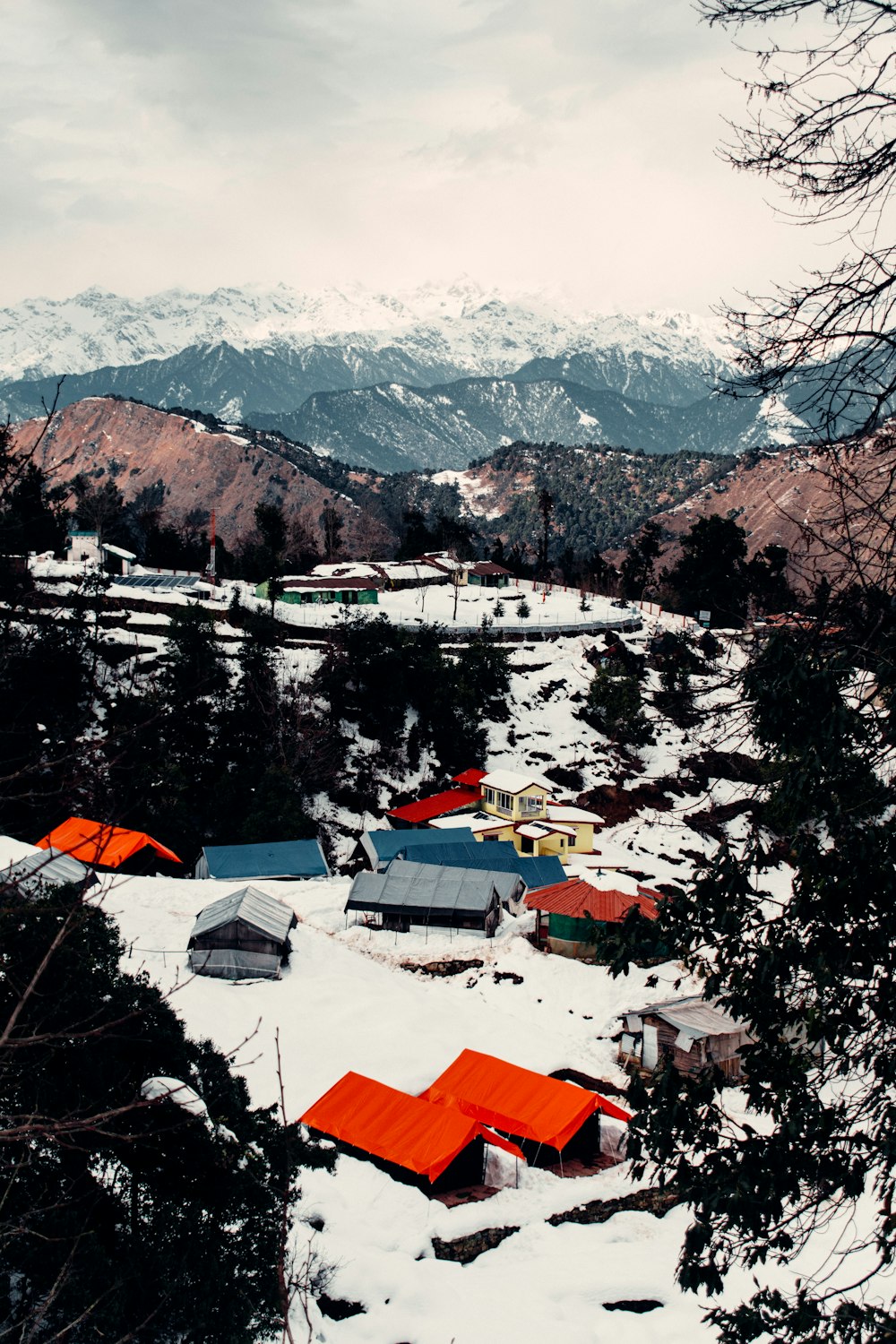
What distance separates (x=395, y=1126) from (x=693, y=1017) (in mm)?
8990

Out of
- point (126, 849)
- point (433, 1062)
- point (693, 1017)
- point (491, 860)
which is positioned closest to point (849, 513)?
point (433, 1062)

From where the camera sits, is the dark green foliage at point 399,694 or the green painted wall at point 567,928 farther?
the dark green foliage at point 399,694

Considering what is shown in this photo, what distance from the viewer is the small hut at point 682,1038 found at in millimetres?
22453

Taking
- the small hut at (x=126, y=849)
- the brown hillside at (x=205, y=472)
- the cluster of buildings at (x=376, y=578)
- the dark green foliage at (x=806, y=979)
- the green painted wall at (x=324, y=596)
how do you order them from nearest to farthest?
1. the dark green foliage at (x=806, y=979)
2. the small hut at (x=126, y=849)
3. the green painted wall at (x=324, y=596)
4. the cluster of buildings at (x=376, y=578)
5. the brown hillside at (x=205, y=472)

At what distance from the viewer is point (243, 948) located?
24688mm

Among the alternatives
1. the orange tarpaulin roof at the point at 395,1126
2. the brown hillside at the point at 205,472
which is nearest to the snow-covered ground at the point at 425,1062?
the orange tarpaulin roof at the point at 395,1126

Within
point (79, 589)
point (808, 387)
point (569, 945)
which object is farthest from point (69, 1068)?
point (79, 589)

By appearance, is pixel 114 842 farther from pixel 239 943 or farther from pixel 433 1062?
pixel 433 1062

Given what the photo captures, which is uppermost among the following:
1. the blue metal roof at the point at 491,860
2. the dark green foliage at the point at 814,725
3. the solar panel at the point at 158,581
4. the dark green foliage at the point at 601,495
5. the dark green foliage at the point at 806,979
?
the dark green foliage at the point at 601,495

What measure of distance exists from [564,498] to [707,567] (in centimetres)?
Result: 11113

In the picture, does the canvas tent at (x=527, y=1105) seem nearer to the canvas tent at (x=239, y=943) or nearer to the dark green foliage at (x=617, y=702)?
the canvas tent at (x=239, y=943)

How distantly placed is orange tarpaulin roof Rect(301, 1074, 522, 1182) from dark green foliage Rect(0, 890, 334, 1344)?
4985 mm

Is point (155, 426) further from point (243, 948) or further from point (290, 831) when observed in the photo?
point (243, 948)

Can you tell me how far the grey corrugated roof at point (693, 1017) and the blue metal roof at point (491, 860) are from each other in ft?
36.0
